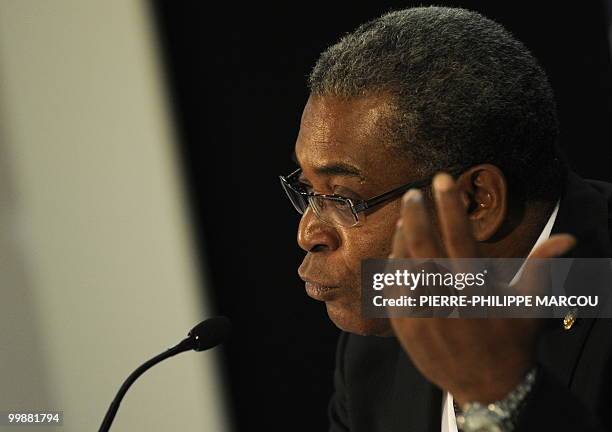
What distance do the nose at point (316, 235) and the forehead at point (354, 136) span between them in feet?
0.31

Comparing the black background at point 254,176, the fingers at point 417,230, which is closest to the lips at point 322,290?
the fingers at point 417,230

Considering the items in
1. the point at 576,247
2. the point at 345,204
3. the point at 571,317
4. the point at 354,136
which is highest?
the point at 354,136

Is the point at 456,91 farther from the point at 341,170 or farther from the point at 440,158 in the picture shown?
the point at 341,170

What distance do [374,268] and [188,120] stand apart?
1.43m

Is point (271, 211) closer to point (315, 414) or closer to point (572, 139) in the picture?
point (315, 414)

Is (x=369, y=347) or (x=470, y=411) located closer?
(x=470, y=411)

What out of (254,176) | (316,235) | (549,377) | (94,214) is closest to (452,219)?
(549,377)

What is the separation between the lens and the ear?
4.38ft

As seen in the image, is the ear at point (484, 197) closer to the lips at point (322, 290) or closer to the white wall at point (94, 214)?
the lips at point (322, 290)

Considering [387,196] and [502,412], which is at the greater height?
[387,196]

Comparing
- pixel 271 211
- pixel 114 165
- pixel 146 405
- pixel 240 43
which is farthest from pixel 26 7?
pixel 146 405

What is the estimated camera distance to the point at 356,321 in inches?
56.2

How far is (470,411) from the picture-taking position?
100cm

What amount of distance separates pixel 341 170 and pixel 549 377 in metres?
0.49
